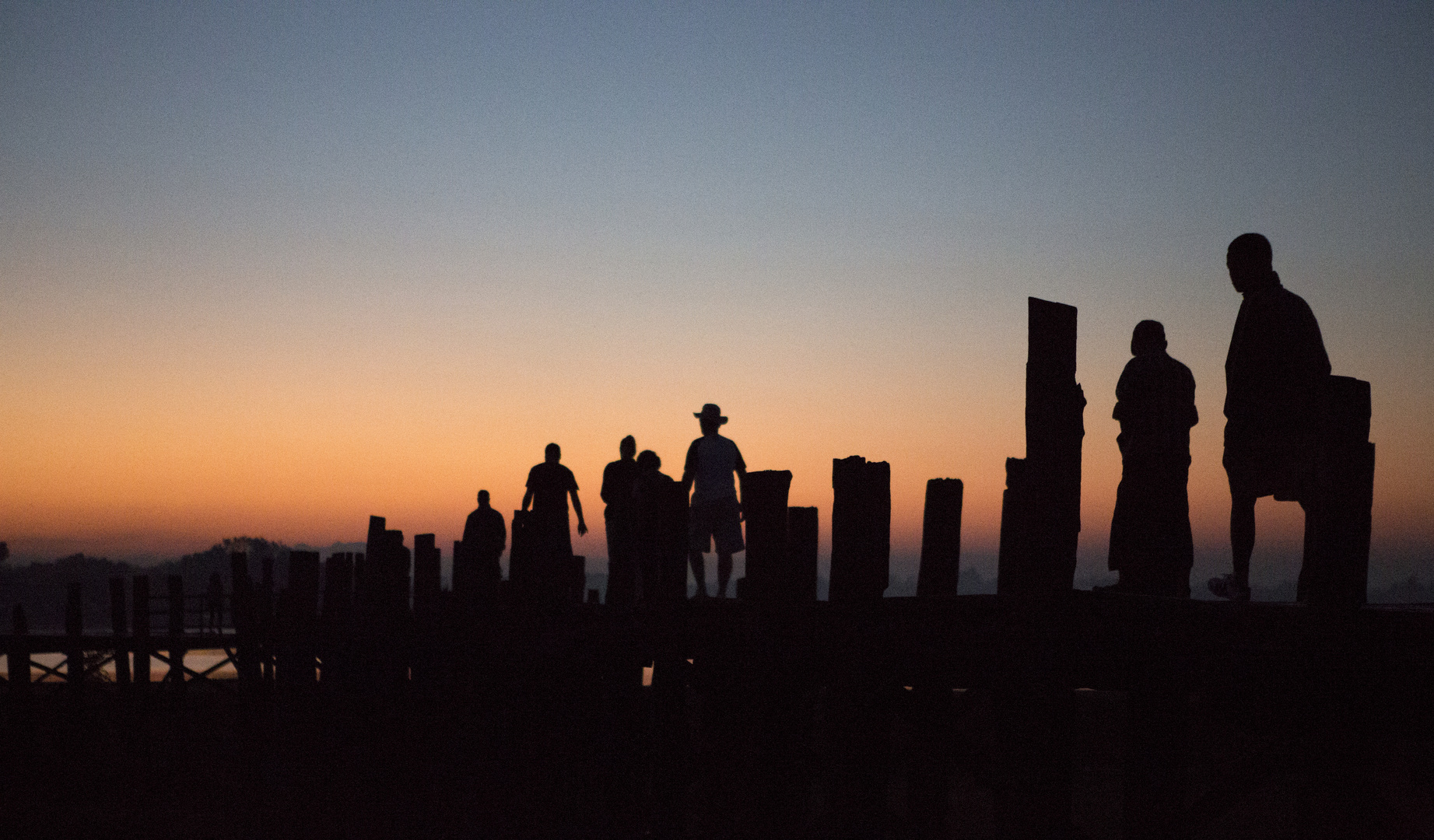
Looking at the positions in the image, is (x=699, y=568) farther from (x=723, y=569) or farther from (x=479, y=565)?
(x=479, y=565)

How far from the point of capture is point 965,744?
5.42 metres

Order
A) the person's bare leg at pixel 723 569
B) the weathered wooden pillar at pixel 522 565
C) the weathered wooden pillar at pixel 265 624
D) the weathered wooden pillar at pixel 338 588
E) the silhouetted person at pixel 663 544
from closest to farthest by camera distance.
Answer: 1. the silhouetted person at pixel 663 544
2. the weathered wooden pillar at pixel 522 565
3. the weathered wooden pillar at pixel 338 588
4. the person's bare leg at pixel 723 569
5. the weathered wooden pillar at pixel 265 624

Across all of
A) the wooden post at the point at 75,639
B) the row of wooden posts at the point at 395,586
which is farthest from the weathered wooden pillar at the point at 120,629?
the wooden post at the point at 75,639

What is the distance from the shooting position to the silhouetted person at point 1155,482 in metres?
6.75

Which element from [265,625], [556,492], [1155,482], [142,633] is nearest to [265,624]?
[265,625]

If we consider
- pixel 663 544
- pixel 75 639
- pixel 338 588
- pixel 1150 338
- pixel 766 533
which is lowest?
pixel 75 639

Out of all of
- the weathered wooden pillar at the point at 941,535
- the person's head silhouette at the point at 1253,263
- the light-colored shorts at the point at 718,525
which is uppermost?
the person's head silhouette at the point at 1253,263

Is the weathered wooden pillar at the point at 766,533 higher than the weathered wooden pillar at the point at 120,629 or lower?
higher

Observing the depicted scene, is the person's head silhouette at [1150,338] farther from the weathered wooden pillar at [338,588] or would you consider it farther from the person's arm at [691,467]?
the weathered wooden pillar at [338,588]

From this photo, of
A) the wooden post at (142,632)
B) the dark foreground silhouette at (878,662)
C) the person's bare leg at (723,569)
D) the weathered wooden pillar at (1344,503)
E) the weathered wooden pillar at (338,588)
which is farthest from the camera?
the wooden post at (142,632)

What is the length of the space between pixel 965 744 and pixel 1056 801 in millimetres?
1180

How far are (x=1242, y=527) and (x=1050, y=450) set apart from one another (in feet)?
5.97

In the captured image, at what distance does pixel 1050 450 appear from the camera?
4.34 meters

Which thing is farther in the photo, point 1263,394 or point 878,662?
point 1263,394
